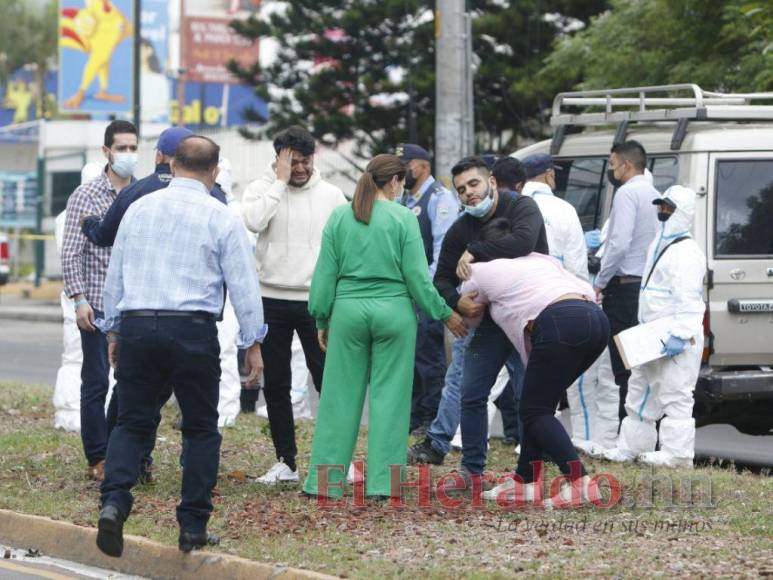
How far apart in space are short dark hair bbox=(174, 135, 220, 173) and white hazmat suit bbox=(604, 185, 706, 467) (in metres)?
3.65

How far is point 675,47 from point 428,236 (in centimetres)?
867

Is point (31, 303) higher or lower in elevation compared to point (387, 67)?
lower

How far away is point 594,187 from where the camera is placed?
1174 centimetres

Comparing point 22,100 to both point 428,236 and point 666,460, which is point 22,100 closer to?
point 428,236

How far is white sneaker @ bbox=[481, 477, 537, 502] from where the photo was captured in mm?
8273

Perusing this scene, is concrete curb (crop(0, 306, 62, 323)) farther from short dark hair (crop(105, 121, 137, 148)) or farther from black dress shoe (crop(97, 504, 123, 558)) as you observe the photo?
black dress shoe (crop(97, 504, 123, 558))

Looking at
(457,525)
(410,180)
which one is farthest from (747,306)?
(457,525)

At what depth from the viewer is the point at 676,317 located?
989 cm

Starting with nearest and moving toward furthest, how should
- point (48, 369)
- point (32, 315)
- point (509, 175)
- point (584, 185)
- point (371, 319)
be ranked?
1. point (371, 319)
2. point (509, 175)
3. point (584, 185)
4. point (48, 369)
5. point (32, 315)

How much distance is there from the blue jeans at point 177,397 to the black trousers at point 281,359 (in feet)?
5.43

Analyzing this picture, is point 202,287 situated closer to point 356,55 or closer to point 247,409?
point 247,409

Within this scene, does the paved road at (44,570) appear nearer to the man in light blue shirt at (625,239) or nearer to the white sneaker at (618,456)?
the white sneaker at (618,456)

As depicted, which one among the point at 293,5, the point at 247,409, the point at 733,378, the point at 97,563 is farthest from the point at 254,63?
the point at 97,563

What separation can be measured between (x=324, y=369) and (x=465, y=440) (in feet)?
2.93
